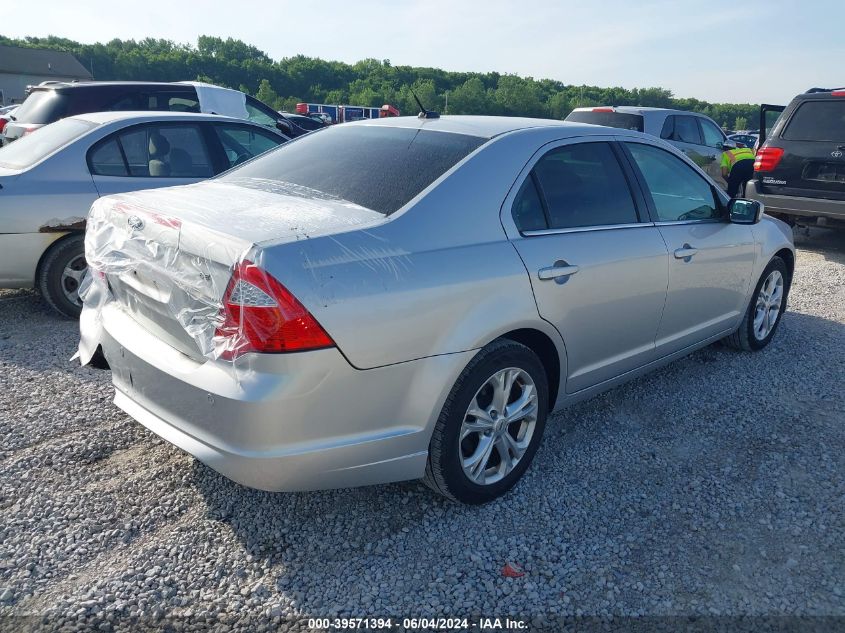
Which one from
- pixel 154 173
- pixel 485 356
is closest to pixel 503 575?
pixel 485 356

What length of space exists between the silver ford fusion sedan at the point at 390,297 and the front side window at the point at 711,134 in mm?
8944

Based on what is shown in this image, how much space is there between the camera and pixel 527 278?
2.89m

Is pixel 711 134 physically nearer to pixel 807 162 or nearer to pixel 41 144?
pixel 807 162

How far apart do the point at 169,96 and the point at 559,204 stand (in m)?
7.34

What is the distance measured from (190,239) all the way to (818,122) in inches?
318

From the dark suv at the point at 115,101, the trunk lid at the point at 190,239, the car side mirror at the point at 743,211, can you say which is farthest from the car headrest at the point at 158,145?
the car side mirror at the point at 743,211

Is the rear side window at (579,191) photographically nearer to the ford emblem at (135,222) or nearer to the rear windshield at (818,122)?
the ford emblem at (135,222)

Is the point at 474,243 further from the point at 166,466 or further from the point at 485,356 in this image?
the point at 166,466

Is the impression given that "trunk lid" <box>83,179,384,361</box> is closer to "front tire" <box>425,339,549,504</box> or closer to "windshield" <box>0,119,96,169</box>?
"front tire" <box>425,339,549,504</box>

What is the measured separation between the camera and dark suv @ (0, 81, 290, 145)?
7637 mm

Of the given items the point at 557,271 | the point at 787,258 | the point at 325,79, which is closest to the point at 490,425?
the point at 557,271

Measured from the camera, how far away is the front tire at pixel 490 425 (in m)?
2.72

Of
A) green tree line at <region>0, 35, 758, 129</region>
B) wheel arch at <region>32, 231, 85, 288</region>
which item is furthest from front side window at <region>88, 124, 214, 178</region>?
green tree line at <region>0, 35, 758, 129</region>

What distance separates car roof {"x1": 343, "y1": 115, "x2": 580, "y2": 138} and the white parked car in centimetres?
254
